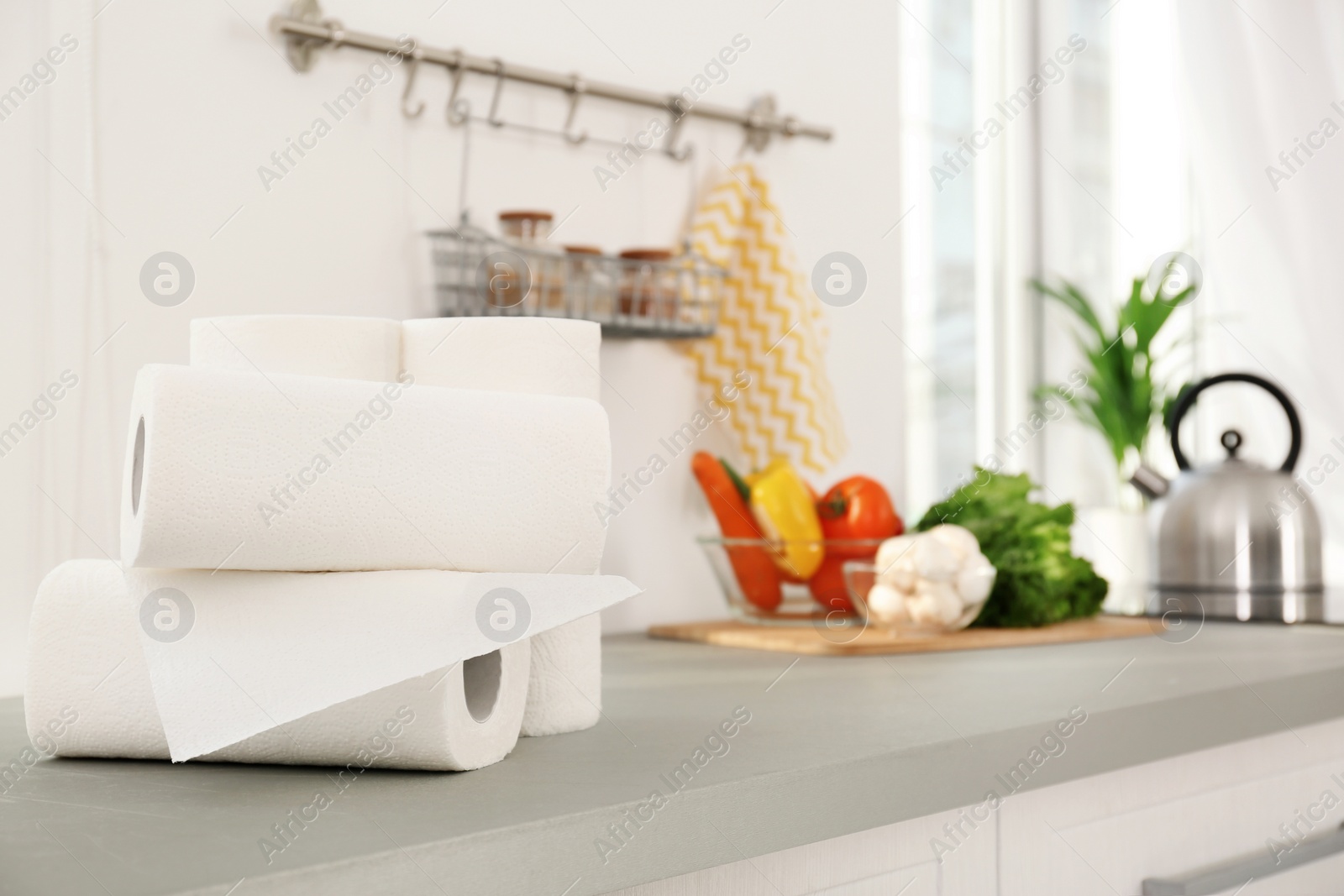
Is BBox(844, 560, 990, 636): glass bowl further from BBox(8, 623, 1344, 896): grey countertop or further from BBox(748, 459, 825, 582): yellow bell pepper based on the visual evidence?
BBox(8, 623, 1344, 896): grey countertop

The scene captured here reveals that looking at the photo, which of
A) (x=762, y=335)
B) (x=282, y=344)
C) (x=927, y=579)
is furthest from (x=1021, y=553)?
(x=282, y=344)

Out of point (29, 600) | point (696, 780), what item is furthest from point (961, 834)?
point (29, 600)

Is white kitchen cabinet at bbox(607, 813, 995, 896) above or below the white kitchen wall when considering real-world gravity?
below

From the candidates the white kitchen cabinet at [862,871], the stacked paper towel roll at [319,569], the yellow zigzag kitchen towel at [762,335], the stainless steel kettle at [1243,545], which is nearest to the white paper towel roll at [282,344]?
the stacked paper towel roll at [319,569]

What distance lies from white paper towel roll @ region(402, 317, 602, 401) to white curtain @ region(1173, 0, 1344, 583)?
67.2 inches

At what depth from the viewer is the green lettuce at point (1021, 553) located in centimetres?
136

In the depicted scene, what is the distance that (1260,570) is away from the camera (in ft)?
4.85

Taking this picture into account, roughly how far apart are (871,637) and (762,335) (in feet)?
1.35

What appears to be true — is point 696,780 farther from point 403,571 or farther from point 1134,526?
point 1134,526

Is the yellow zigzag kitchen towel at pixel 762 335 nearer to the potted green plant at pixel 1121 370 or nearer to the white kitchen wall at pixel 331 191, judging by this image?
the white kitchen wall at pixel 331 191

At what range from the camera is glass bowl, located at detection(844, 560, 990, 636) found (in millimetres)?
1267

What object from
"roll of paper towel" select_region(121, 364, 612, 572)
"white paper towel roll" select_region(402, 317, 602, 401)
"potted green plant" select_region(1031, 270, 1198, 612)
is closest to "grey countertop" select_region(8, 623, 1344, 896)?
"roll of paper towel" select_region(121, 364, 612, 572)

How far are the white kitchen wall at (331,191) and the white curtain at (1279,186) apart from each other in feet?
2.55

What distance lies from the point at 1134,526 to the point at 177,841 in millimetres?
1674
